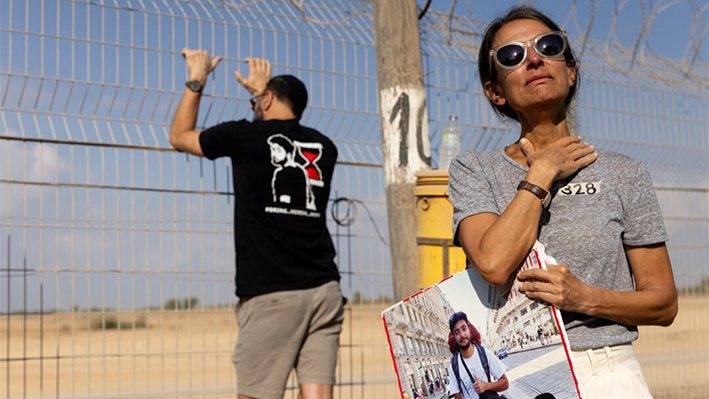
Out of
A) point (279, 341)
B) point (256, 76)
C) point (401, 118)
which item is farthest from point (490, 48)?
point (256, 76)

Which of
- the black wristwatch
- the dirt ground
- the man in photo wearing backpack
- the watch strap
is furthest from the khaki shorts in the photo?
the watch strap

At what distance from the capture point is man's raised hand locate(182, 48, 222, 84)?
427cm

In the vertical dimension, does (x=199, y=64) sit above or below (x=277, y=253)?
above

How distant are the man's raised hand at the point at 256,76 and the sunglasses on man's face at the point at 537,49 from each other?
252 cm

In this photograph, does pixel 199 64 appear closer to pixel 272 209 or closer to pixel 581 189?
pixel 272 209

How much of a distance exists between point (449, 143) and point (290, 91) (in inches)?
39.3

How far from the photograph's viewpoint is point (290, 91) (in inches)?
169

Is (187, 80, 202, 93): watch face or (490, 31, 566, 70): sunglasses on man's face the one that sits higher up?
(187, 80, 202, 93): watch face

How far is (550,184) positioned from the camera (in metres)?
1.86

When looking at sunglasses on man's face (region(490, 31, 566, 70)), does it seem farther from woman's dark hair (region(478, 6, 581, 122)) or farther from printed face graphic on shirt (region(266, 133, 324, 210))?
printed face graphic on shirt (region(266, 133, 324, 210))

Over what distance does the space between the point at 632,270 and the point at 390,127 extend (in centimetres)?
226

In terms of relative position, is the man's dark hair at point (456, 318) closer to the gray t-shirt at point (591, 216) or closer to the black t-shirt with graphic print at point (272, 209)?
the gray t-shirt at point (591, 216)

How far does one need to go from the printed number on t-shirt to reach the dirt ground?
10.1 ft

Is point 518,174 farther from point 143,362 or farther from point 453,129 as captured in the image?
point 143,362
